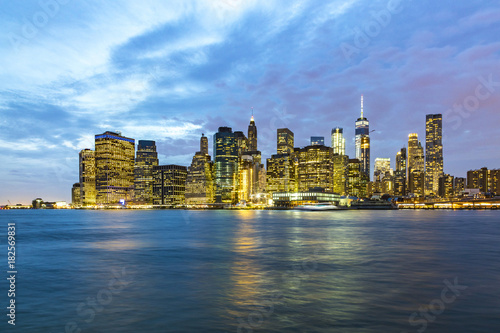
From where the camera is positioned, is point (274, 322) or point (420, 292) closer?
point (274, 322)

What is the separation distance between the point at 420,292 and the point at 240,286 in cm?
1430

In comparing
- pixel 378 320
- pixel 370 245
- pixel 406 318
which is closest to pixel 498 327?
pixel 406 318

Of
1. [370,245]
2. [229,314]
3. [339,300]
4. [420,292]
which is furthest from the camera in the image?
[370,245]

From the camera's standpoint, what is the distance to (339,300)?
25875 millimetres

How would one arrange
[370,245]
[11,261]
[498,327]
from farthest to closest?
1. [370,245]
2. [11,261]
3. [498,327]

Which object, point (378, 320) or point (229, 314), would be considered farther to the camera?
point (229, 314)

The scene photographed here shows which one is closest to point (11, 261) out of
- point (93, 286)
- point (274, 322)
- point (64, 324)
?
point (93, 286)

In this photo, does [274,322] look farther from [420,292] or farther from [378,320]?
[420,292]

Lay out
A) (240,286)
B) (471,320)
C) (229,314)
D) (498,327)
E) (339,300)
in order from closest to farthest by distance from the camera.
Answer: (498,327) → (471,320) → (229,314) → (339,300) → (240,286)

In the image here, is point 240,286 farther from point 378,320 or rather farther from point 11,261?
point 11,261

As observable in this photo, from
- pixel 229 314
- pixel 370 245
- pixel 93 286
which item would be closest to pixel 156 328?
pixel 229 314

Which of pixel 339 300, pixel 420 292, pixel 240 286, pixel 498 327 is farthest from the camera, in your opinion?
pixel 240 286

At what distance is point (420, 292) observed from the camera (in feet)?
92.0

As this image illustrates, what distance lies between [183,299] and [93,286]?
32.4 ft
